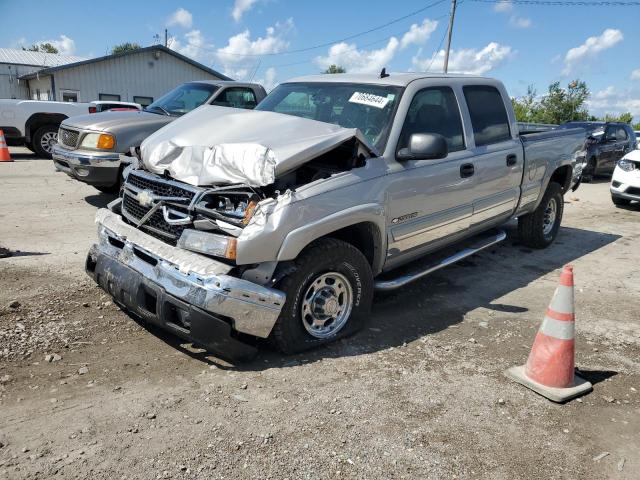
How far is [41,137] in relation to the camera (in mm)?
12984

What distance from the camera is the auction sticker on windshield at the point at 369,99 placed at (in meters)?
4.21

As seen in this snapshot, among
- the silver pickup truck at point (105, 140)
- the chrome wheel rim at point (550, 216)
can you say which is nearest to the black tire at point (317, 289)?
the silver pickup truck at point (105, 140)

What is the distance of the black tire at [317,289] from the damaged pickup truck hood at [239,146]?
0.61 m

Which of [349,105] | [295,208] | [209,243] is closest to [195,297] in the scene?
[209,243]

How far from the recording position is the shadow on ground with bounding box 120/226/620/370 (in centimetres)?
374

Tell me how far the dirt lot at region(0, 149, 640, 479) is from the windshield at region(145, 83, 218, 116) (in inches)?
152

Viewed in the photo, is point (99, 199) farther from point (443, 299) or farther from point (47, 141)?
point (47, 141)

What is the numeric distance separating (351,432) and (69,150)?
625 cm

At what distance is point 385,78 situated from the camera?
4484 mm

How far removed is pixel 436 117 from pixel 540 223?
2.96 m

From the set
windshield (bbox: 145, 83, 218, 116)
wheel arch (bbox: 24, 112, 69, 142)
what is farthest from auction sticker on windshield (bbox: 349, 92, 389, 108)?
wheel arch (bbox: 24, 112, 69, 142)

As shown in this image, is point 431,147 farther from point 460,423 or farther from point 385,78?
point 460,423

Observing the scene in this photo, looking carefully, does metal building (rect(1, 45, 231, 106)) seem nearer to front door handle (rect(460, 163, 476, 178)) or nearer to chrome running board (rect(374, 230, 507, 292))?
chrome running board (rect(374, 230, 507, 292))

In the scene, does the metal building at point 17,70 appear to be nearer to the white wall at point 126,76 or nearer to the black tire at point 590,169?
the white wall at point 126,76
